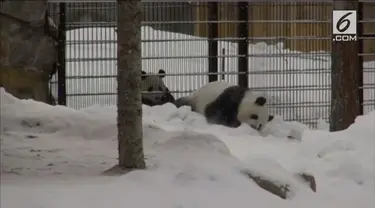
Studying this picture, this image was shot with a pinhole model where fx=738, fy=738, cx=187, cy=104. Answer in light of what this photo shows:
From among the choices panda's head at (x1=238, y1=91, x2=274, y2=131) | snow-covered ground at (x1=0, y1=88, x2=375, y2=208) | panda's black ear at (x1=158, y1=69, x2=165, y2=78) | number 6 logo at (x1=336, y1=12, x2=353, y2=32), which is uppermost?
number 6 logo at (x1=336, y1=12, x2=353, y2=32)

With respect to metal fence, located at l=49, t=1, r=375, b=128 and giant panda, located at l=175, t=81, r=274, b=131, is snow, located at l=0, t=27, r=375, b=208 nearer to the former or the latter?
metal fence, located at l=49, t=1, r=375, b=128

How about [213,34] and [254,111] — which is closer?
[254,111]

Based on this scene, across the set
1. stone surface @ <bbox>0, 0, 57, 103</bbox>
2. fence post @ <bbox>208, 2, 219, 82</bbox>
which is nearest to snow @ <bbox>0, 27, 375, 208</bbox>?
fence post @ <bbox>208, 2, 219, 82</bbox>

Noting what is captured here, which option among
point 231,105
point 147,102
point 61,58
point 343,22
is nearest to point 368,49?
point 231,105

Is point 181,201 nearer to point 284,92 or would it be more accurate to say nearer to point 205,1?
point 205,1

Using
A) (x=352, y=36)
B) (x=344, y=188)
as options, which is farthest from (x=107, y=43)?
(x=344, y=188)

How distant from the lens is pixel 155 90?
9023 millimetres

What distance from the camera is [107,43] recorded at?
8.48m

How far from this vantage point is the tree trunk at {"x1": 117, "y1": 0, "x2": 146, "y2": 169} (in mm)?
4219

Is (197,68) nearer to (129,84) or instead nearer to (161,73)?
(161,73)

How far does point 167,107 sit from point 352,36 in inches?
109

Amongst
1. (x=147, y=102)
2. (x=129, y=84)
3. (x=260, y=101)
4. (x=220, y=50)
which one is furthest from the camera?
(x=147, y=102)

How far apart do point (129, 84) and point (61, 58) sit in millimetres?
4255

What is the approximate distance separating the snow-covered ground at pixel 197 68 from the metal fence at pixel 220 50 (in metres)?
0.01
